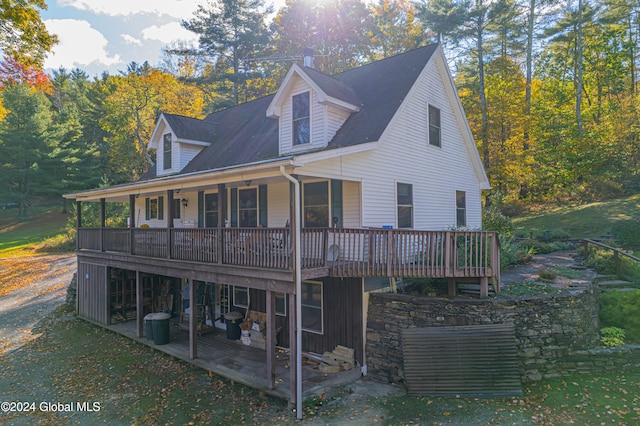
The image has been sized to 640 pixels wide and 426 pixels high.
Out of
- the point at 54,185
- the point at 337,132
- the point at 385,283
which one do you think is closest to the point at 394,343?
the point at 385,283

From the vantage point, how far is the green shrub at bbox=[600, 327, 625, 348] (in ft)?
28.8

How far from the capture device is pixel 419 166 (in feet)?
39.1

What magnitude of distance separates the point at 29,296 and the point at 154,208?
891 centimetres

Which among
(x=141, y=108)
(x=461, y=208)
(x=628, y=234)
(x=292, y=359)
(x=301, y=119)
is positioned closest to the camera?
(x=292, y=359)

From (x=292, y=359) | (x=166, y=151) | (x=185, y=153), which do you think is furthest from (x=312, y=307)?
(x=166, y=151)

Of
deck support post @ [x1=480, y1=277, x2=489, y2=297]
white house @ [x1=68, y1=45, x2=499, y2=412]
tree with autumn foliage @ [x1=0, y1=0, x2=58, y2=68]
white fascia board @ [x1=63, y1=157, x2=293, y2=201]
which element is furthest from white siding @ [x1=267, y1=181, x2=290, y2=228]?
tree with autumn foliage @ [x1=0, y1=0, x2=58, y2=68]

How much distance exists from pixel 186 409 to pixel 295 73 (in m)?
9.12

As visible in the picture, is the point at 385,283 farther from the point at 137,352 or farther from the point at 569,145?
the point at 569,145

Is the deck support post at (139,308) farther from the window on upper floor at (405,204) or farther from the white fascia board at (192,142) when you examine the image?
the window on upper floor at (405,204)

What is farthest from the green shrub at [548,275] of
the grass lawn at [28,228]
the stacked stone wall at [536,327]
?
the grass lawn at [28,228]

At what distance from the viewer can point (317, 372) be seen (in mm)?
9320

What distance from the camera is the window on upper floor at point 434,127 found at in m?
12.6

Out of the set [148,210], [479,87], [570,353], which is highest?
[479,87]

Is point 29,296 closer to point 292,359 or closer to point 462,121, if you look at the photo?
point 292,359
